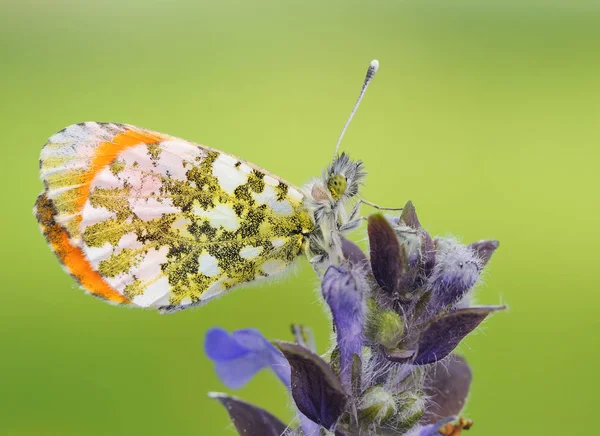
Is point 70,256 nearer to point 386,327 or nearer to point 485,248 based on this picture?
point 386,327

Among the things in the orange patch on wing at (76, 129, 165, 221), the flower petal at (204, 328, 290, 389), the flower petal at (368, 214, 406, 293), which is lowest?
the flower petal at (204, 328, 290, 389)

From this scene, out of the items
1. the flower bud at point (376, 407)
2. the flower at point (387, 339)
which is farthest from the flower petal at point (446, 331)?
the flower bud at point (376, 407)

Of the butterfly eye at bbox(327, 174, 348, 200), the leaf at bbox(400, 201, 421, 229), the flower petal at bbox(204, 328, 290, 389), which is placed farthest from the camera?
the butterfly eye at bbox(327, 174, 348, 200)

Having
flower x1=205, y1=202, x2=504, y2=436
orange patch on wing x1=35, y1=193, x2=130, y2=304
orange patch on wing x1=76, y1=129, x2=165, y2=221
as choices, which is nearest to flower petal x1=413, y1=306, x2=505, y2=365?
flower x1=205, y1=202, x2=504, y2=436

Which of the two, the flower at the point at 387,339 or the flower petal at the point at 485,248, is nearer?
the flower at the point at 387,339

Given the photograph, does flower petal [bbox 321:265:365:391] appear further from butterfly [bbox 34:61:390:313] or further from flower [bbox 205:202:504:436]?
butterfly [bbox 34:61:390:313]

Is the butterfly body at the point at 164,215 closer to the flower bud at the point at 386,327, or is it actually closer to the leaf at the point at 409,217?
the leaf at the point at 409,217
